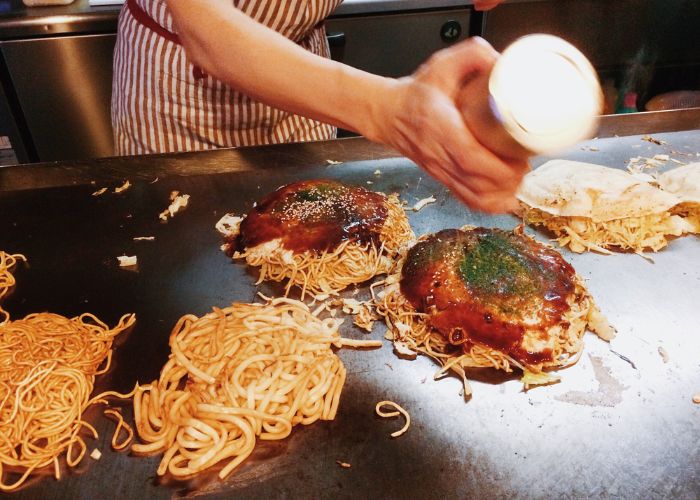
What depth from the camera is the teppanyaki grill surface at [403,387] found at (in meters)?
2.05

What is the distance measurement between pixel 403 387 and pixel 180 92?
7.40 feet

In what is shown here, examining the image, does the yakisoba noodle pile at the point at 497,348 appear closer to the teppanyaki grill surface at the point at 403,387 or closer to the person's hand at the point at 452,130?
the teppanyaki grill surface at the point at 403,387

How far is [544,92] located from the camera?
1.52 metres

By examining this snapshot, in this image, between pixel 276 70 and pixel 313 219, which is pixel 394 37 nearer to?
pixel 313 219

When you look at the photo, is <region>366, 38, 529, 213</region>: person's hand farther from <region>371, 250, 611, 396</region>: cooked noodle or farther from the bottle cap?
<region>371, 250, 611, 396</region>: cooked noodle

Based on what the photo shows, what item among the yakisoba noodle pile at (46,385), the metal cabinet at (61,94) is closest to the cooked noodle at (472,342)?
the yakisoba noodle pile at (46,385)

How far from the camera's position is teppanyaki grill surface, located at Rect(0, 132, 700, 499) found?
2055mm

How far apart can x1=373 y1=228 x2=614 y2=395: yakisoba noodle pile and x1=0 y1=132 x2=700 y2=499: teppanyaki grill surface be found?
6 cm

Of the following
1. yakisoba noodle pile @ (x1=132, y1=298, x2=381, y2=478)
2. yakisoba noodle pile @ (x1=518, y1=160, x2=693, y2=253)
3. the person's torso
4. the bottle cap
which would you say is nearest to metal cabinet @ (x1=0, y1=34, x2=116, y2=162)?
the person's torso

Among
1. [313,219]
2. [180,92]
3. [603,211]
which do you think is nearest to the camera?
[313,219]

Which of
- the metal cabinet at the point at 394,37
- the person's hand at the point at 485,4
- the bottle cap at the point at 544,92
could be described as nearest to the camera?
the bottle cap at the point at 544,92

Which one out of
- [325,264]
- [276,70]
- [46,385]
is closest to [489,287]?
[325,264]

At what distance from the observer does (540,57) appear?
5.05 ft

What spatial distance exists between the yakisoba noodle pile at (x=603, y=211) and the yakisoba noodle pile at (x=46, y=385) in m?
2.31
